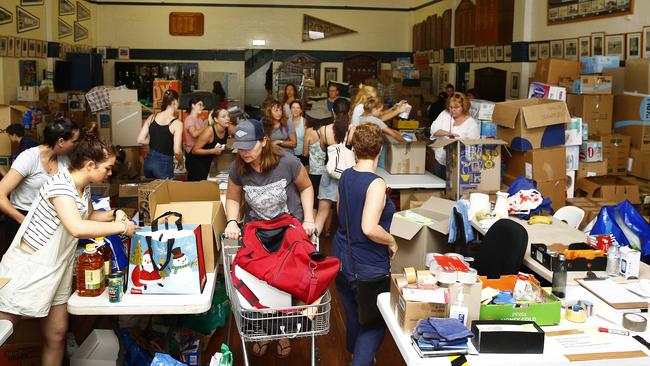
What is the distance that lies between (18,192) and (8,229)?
1.42 ft

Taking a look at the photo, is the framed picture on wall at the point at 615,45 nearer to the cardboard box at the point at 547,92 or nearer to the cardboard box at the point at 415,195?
the cardboard box at the point at 547,92

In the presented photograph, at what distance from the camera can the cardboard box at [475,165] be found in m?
5.78

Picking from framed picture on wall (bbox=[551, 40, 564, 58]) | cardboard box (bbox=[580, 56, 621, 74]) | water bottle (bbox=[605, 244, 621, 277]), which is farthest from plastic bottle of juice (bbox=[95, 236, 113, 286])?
framed picture on wall (bbox=[551, 40, 564, 58])

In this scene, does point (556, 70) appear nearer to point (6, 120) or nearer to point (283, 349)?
point (283, 349)

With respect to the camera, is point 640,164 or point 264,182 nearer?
point 264,182

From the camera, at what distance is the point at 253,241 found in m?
3.34

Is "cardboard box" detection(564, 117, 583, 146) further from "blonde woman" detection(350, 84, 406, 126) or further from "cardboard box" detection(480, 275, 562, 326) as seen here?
"cardboard box" detection(480, 275, 562, 326)

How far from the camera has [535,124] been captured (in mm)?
6008

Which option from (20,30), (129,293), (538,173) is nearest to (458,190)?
(538,173)

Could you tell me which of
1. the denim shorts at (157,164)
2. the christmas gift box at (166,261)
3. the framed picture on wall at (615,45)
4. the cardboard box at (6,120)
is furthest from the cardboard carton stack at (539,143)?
the cardboard box at (6,120)

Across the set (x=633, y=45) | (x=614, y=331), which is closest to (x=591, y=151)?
(x=633, y=45)

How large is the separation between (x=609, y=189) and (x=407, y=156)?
2.00m

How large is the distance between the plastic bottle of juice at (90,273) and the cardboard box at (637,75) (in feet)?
19.2

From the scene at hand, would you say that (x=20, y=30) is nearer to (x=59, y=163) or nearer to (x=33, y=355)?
(x=59, y=163)
